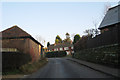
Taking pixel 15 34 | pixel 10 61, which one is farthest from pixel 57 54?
pixel 10 61

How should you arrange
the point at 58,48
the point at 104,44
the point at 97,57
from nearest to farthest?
the point at 104,44, the point at 97,57, the point at 58,48

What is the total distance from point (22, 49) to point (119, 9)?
15.7 m

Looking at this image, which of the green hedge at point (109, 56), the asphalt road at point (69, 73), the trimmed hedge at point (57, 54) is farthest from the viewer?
the trimmed hedge at point (57, 54)

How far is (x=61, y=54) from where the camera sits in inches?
2403

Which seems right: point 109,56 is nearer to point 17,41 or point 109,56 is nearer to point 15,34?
point 17,41

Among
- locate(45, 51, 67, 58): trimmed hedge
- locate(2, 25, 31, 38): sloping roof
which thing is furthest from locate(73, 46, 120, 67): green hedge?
locate(45, 51, 67, 58): trimmed hedge

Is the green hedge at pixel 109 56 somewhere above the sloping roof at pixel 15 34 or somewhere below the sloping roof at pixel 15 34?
below

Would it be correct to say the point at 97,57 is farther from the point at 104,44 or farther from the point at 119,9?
the point at 119,9

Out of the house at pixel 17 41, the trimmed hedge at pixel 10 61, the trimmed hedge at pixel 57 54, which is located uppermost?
the house at pixel 17 41

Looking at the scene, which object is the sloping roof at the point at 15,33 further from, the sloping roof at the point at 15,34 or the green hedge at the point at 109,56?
the green hedge at the point at 109,56

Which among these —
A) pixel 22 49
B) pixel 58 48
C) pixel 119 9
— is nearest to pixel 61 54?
pixel 58 48

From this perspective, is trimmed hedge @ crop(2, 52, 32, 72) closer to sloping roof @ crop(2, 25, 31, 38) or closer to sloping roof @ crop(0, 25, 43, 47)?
sloping roof @ crop(0, 25, 43, 47)

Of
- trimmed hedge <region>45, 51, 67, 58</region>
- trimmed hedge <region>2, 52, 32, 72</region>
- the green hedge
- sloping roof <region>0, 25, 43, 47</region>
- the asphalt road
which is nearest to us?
the asphalt road

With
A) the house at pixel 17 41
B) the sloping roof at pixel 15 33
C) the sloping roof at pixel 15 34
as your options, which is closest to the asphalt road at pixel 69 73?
the house at pixel 17 41
